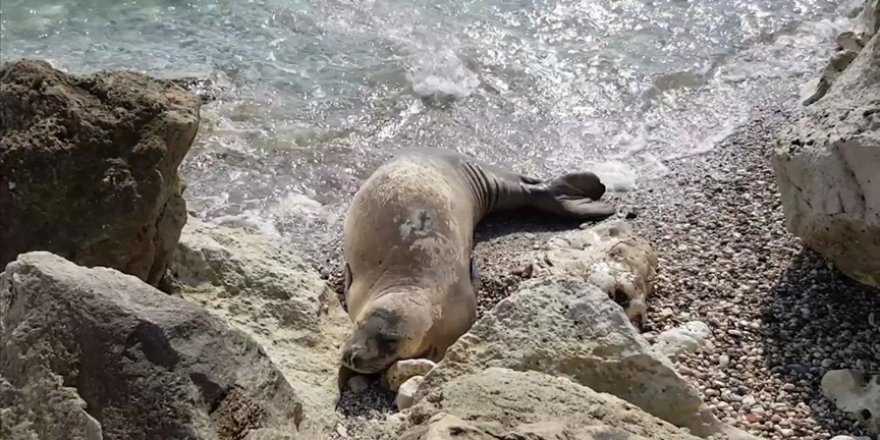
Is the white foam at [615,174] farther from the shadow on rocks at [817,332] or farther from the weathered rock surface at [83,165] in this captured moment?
the weathered rock surface at [83,165]

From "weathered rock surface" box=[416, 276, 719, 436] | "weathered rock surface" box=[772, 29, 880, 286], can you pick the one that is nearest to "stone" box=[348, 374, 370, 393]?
"weathered rock surface" box=[416, 276, 719, 436]

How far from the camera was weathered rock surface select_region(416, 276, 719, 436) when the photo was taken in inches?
151

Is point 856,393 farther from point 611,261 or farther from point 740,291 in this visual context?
point 611,261

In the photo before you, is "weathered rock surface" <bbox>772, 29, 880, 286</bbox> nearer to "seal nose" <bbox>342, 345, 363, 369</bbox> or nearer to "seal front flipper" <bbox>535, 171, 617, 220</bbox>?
"seal front flipper" <bbox>535, 171, 617, 220</bbox>

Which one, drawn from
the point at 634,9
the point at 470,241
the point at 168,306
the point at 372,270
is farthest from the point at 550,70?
the point at 168,306

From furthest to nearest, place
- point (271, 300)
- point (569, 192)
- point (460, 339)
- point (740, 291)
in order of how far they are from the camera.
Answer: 1. point (569, 192)
2. point (740, 291)
3. point (271, 300)
4. point (460, 339)

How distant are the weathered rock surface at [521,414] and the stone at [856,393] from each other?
1028 millimetres

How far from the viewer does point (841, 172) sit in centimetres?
439

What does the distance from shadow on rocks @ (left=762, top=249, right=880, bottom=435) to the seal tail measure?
1505mm

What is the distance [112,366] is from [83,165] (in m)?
1.50

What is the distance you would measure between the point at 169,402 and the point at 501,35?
6362 mm

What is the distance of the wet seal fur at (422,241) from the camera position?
477 centimetres

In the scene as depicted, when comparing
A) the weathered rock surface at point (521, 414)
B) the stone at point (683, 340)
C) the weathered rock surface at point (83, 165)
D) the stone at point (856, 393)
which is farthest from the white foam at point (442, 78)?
the weathered rock surface at point (521, 414)

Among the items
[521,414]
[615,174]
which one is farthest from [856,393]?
[615,174]
